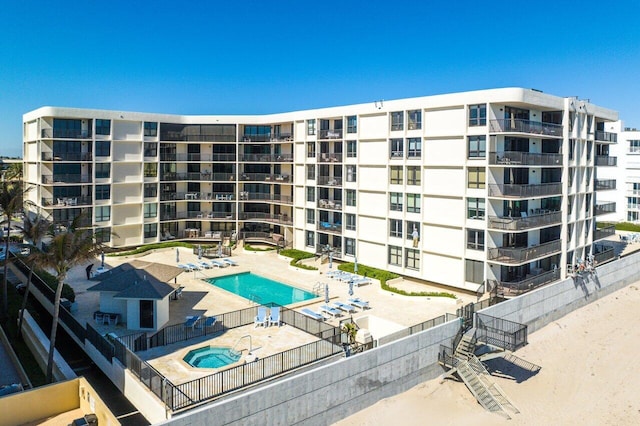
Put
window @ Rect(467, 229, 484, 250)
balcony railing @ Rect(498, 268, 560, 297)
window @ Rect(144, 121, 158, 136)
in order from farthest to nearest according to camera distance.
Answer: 1. window @ Rect(144, 121, 158, 136)
2. window @ Rect(467, 229, 484, 250)
3. balcony railing @ Rect(498, 268, 560, 297)

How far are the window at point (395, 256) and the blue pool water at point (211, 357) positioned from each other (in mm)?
19093

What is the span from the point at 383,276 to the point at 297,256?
32.6 ft

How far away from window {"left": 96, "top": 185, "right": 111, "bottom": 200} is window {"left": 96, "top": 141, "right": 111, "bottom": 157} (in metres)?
2.98

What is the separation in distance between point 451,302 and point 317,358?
536 inches

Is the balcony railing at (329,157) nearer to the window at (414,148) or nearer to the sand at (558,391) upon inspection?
the window at (414,148)


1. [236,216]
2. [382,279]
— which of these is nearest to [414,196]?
[382,279]

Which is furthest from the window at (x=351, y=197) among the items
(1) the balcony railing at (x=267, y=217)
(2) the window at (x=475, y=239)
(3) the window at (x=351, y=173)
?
(2) the window at (x=475, y=239)

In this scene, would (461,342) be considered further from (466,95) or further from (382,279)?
(466,95)

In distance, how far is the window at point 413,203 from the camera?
3791 cm

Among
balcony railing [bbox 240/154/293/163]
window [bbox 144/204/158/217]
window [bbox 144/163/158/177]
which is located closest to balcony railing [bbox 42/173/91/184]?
window [bbox 144/163/158/177]

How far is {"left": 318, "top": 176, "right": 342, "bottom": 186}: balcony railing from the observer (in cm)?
4427

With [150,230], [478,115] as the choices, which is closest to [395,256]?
[478,115]

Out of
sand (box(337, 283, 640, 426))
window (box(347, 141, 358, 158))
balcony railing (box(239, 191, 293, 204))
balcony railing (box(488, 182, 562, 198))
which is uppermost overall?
window (box(347, 141, 358, 158))

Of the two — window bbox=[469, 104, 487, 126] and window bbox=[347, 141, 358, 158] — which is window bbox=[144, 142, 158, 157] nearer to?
window bbox=[347, 141, 358, 158]
